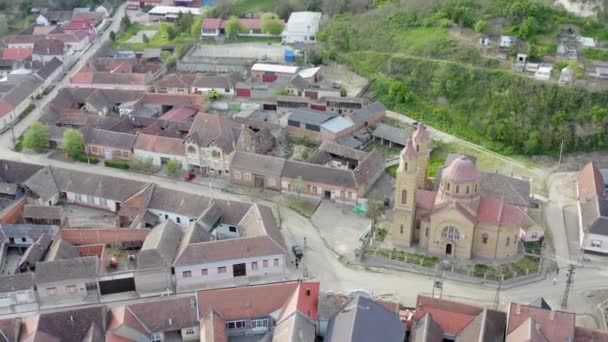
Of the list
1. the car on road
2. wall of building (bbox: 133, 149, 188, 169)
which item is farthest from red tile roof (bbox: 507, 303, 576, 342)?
wall of building (bbox: 133, 149, 188, 169)

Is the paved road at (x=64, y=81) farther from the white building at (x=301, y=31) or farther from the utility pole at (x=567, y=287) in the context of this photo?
the utility pole at (x=567, y=287)

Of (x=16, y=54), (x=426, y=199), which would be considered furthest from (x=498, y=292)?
(x=16, y=54)

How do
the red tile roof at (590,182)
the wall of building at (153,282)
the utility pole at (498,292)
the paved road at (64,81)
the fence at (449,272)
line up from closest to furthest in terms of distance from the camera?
1. the utility pole at (498,292)
2. the wall of building at (153,282)
3. the fence at (449,272)
4. the red tile roof at (590,182)
5. the paved road at (64,81)

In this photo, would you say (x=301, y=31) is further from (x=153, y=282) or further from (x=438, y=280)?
(x=153, y=282)

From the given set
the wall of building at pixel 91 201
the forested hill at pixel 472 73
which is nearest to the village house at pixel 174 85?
the forested hill at pixel 472 73

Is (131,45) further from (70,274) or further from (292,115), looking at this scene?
(70,274)

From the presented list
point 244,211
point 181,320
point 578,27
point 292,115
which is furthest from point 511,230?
point 578,27
